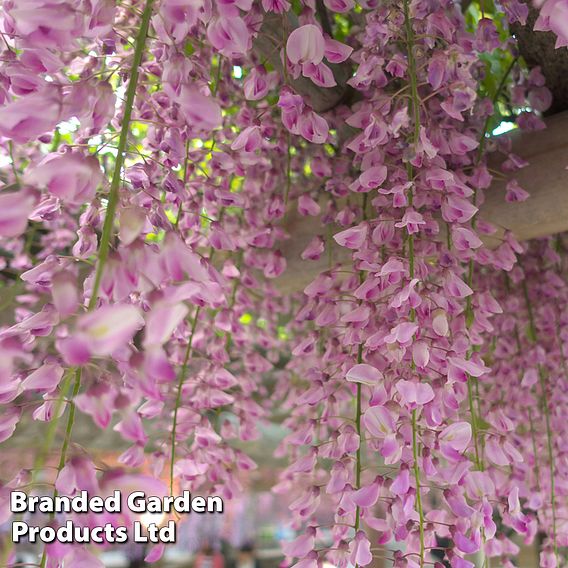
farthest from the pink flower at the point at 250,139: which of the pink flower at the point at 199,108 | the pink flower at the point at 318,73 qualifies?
the pink flower at the point at 199,108

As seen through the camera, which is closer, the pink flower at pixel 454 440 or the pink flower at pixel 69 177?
the pink flower at pixel 69 177

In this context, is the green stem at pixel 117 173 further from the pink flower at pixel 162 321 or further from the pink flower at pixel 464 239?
the pink flower at pixel 464 239

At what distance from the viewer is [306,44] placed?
24.0 inches

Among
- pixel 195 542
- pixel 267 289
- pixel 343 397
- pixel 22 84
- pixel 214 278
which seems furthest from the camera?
pixel 195 542

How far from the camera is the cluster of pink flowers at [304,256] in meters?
0.47

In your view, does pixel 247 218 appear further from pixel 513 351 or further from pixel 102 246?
pixel 102 246

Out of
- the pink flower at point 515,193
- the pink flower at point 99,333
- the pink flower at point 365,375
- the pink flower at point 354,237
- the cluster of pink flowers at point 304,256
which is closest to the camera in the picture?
the pink flower at point 99,333

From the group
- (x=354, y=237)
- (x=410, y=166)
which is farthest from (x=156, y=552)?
(x=410, y=166)

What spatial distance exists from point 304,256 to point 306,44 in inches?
17.7

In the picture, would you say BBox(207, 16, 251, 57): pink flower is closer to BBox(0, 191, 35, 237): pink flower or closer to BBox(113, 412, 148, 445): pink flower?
BBox(0, 191, 35, 237): pink flower

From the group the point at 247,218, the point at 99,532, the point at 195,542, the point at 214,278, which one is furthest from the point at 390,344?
the point at 195,542

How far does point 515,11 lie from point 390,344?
1.35 ft

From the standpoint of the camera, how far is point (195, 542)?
16.9ft

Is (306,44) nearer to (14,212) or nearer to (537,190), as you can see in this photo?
(14,212)
